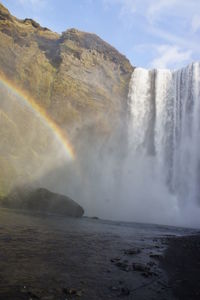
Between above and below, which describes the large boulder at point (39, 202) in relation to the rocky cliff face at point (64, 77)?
below

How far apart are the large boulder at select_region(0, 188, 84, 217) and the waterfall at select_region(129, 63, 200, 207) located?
2310 cm

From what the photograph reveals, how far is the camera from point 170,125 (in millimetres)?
52906

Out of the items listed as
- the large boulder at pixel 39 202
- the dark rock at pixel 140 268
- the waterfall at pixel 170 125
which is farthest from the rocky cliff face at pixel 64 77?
the dark rock at pixel 140 268

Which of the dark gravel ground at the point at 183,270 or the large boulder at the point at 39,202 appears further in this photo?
the large boulder at the point at 39,202

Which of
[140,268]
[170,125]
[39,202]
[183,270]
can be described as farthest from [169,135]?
[140,268]

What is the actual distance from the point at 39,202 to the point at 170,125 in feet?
98.8

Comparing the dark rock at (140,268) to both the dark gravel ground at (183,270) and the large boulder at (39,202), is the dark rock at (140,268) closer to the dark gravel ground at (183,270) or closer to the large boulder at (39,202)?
the dark gravel ground at (183,270)

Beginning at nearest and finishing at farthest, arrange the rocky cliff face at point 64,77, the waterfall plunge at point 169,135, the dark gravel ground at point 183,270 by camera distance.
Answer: the dark gravel ground at point 183,270 < the rocky cliff face at point 64,77 < the waterfall plunge at point 169,135

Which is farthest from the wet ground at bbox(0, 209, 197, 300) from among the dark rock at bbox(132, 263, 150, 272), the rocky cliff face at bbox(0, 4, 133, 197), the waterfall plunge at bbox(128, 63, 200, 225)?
the waterfall plunge at bbox(128, 63, 200, 225)

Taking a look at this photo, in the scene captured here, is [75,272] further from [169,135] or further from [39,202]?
[169,135]

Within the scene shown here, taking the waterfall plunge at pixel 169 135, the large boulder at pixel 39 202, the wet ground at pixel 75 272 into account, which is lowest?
the wet ground at pixel 75 272

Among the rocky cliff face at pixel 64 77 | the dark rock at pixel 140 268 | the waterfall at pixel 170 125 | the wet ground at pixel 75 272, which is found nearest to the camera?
the wet ground at pixel 75 272

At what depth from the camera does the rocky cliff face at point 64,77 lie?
49.1 m

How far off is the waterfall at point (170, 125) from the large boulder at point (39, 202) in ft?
75.8
